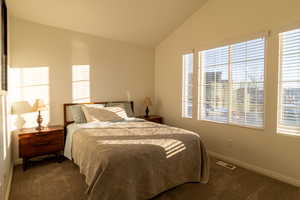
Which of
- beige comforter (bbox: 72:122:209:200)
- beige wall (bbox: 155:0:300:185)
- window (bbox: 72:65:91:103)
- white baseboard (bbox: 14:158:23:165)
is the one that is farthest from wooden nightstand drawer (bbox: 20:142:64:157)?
beige wall (bbox: 155:0:300:185)

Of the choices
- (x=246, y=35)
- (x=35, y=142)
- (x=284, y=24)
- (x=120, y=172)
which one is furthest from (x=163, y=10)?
(x=35, y=142)

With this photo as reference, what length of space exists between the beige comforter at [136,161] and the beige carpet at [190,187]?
0.53ft

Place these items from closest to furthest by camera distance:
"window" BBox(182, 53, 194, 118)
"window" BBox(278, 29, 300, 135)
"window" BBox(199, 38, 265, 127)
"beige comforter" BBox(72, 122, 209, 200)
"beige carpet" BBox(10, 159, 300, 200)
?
"beige comforter" BBox(72, 122, 209, 200) < "beige carpet" BBox(10, 159, 300, 200) < "window" BBox(278, 29, 300, 135) < "window" BBox(199, 38, 265, 127) < "window" BBox(182, 53, 194, 118)

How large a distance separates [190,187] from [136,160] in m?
1.02

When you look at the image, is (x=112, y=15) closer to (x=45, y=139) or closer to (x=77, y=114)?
(x=77, y=114)

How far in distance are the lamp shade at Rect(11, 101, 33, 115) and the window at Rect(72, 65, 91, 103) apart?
0.80m

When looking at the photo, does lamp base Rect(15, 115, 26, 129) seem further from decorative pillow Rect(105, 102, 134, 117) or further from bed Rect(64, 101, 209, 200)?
decorative pillow Rect(105, 102, 134, 117)

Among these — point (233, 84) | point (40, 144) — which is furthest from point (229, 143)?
point (40, 144)

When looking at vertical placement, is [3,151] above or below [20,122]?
below

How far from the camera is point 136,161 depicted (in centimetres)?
189

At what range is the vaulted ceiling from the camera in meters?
2.85

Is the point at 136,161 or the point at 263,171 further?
the point at 263,171

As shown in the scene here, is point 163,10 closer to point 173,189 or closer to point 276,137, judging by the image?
point 276,137

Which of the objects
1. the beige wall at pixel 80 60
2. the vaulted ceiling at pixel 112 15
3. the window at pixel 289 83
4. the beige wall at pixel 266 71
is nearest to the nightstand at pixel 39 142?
the beige wall at pixel 80 60
